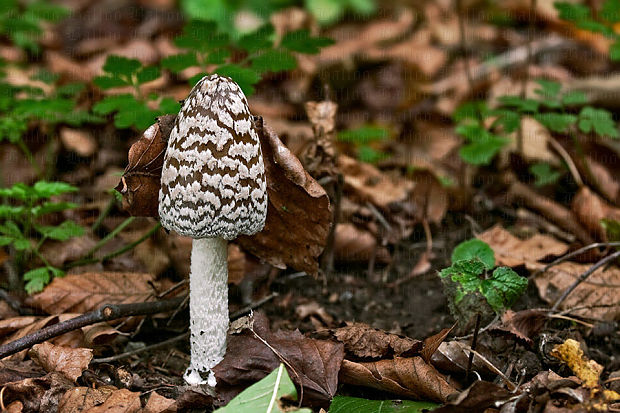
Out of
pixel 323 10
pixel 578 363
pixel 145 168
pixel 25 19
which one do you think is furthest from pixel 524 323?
pixel 323 10

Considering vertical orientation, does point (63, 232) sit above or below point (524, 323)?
above

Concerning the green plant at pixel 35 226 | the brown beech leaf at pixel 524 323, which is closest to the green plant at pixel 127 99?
the green plant at pixel 35 226

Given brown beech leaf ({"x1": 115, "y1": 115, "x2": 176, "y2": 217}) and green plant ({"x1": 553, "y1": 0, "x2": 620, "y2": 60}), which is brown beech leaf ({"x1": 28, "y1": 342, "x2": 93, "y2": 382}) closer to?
brown beech leaf ({"x1": 115, "y1": 115, "x2": 176, "y2": 217})

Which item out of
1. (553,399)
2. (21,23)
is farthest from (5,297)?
(553,399)

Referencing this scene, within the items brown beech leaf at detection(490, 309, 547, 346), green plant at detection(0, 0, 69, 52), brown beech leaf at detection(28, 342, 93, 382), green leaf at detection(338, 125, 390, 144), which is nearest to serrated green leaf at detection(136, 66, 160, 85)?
brown beech leaf at detection(28, 342, 93, 382)

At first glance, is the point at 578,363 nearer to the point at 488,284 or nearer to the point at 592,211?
the point at 488,284

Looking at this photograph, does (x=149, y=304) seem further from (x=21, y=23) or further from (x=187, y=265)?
(x=21, y=23)
